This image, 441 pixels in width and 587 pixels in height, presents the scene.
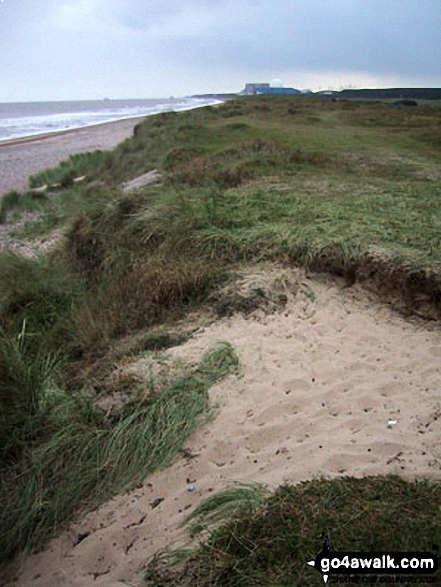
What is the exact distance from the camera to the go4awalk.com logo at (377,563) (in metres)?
1.95

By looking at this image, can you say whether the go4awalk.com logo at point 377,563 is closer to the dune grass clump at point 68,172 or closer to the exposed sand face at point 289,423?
the exposed sand face at point 289,423

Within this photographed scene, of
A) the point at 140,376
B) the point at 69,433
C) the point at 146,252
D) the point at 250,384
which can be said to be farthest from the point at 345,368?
the point at 146,252

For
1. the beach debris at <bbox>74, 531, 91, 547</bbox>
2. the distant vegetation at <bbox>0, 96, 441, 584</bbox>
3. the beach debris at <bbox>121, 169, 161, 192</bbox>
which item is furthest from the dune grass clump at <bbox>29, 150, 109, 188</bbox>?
the beach debris at <bbox>74, 531, 91, 547</bbox>

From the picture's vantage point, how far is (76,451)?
322 cm

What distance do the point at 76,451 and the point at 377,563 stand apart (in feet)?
6.49

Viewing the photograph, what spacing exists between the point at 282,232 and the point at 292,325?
1.69 metres

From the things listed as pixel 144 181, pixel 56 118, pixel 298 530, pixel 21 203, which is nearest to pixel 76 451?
pixel 298 530

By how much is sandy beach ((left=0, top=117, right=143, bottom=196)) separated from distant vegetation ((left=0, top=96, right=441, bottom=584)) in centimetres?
1167

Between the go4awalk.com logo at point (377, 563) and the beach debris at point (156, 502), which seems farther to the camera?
the beach debris at point (156, 502)

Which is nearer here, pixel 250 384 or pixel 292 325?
pixel 250 384

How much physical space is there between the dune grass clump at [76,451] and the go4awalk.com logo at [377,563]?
4.40 feet

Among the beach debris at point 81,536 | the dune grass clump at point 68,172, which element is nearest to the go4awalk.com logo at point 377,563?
the beach debris at point 81,536

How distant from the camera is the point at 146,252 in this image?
6.22 meters

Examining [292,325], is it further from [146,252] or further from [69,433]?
[146,252]
